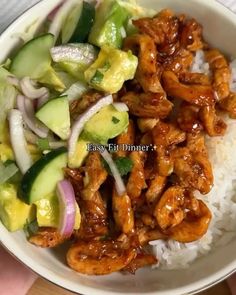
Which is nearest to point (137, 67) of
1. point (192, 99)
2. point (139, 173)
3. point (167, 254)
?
point (192, 99)

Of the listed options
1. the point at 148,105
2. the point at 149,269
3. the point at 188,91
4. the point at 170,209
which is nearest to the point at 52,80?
the point at 148,105

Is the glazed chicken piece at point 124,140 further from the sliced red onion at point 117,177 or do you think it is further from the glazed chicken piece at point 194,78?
the glazed chicken piece at point 194,78

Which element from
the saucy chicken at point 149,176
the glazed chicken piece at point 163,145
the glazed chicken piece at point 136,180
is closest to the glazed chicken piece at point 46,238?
the saucy chicken at point 149,176

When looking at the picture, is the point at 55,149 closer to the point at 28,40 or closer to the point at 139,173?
the point at 139,173

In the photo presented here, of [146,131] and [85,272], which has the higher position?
[146,131]

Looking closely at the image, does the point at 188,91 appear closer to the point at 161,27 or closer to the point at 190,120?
the point at 190,120

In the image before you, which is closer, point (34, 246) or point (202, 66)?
point (34, 246)

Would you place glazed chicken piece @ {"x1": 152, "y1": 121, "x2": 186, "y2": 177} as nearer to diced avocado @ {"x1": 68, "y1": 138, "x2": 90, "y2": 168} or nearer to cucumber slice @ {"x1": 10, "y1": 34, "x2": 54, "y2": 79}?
diced avocado @ {"x1": 68, "y1": 138, "x2": 90, "y2": 168}
